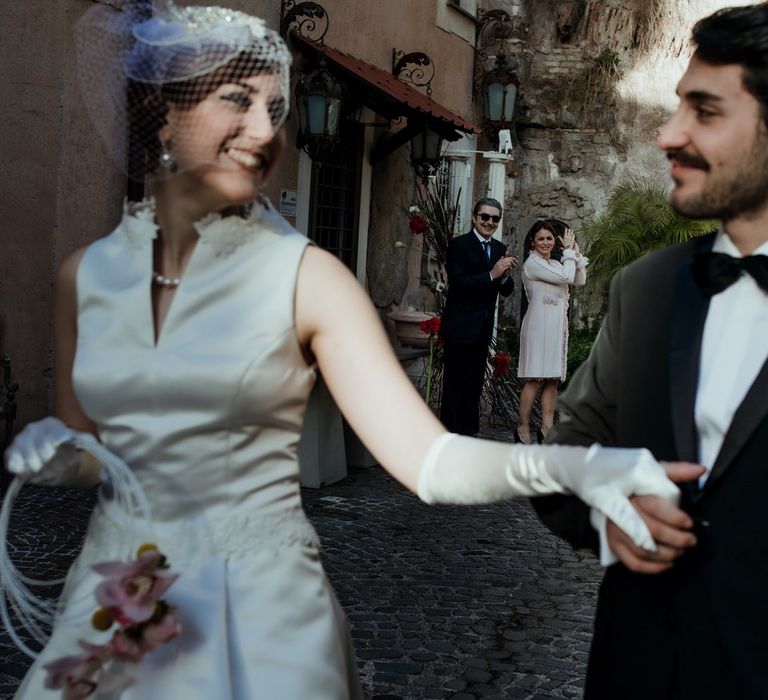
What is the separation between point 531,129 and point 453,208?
5495 millimetres

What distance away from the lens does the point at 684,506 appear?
6.37 ft

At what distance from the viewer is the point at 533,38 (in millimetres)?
16047

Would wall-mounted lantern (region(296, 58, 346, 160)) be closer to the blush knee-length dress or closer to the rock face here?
the blush knee-length dress

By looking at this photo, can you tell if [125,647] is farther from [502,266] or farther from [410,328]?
[410,328]

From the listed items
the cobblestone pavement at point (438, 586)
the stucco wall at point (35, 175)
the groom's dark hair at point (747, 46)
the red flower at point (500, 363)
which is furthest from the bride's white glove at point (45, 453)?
the red flower at point (500, 363)

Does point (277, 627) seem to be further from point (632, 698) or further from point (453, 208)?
point (453, 208)

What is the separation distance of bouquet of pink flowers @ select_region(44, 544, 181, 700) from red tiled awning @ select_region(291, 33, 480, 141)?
818 cm

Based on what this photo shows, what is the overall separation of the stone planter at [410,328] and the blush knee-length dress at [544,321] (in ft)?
6.32

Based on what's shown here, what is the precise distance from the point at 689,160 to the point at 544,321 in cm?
776

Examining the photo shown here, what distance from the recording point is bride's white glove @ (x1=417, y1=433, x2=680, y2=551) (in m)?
1.79

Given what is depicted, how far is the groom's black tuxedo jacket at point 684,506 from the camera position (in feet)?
6.18

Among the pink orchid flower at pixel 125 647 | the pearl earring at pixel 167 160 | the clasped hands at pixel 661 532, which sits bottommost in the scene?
the pink orchid flower at pixel 125 647

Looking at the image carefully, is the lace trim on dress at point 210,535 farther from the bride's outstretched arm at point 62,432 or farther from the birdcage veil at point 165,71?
the birdcage veil at point 165,71

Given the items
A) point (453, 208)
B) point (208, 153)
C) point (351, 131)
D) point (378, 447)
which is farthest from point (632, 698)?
point (351, 131)
